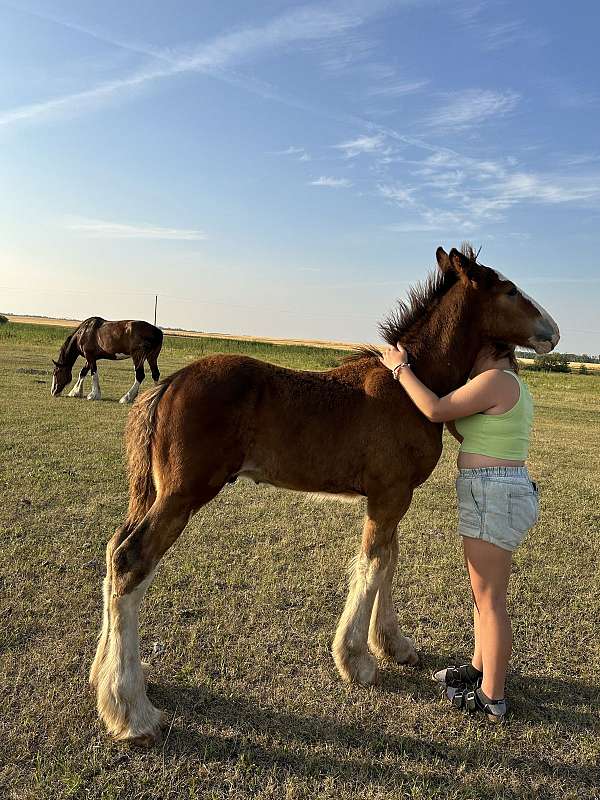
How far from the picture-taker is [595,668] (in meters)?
3.79

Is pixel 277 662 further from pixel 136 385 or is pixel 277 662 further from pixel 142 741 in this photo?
pixel 136 385

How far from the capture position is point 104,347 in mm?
14633

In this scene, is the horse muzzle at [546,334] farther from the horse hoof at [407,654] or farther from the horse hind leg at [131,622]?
the horse hind leg at [131,622]

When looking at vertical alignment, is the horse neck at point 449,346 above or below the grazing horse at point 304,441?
above

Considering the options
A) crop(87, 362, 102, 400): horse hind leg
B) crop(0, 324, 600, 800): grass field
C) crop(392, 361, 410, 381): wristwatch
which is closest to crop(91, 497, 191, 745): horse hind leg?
crop(0, 324, 600, 800): grass field

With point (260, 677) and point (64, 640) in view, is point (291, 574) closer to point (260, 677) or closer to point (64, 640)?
point (260, 677)

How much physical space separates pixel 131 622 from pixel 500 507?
83.5 inches

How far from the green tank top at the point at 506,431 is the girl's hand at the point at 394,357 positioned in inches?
21.9

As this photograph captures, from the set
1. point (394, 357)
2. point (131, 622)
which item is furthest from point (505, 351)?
point (131, 622)

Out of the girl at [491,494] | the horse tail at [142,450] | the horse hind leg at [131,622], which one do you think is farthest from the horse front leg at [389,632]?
the horse tail at [142,450]

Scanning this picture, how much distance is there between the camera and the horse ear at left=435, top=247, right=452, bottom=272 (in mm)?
3529

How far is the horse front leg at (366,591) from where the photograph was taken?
11.2 feet

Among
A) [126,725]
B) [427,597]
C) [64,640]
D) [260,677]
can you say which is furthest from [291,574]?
[126,725]

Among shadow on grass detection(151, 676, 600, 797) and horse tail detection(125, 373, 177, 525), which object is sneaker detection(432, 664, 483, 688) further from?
horse tail detection(125, 373, 177, 525)
